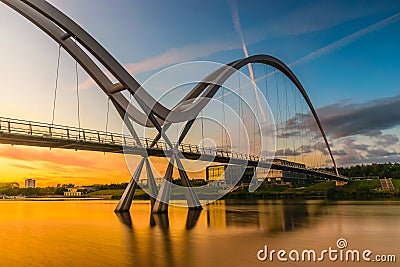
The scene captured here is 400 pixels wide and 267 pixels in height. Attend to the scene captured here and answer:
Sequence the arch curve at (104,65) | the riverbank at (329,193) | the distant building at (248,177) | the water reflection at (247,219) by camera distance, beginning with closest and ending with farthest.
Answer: the water reflection at (247,219), the arch curve at (104,65), the riverbank at (329,193), the distant building at (248,177)

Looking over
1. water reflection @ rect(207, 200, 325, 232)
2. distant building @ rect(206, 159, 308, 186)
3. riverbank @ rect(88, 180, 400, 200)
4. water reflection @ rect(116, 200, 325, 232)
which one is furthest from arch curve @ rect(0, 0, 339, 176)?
riverbank @ rect(88, 180, 400, 200)

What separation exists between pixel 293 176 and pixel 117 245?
258ft

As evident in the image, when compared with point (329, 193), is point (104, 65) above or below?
above

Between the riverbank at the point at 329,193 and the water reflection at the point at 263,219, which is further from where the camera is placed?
the riverbank at the point at 329,193

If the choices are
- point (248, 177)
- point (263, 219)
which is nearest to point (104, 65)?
point (263, 219)

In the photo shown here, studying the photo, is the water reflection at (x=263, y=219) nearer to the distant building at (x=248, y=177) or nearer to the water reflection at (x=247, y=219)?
the water reflection at (x=247, y=219)

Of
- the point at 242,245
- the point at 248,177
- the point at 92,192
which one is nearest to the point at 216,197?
the point at 248,177

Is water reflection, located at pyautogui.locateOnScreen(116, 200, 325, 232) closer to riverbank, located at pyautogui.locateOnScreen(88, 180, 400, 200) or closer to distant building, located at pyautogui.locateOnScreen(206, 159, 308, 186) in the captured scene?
distant building, located at pyautogui.locateOnScreen(206, 159, 308, 186)

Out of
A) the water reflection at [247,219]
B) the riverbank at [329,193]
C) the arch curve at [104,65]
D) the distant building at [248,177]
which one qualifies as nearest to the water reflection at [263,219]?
the water reflection at [247,219]

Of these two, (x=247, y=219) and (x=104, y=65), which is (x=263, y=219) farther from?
(x=104, y=65)

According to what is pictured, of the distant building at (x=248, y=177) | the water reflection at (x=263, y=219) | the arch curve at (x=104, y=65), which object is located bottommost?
the water reflection at (x=263, y=219)

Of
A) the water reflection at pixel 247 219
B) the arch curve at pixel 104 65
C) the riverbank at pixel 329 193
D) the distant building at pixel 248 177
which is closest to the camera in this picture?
the water reflection at pixel 247 219

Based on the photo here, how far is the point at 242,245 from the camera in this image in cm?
1237

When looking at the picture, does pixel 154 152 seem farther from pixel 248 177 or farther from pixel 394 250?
pixel 248 177
